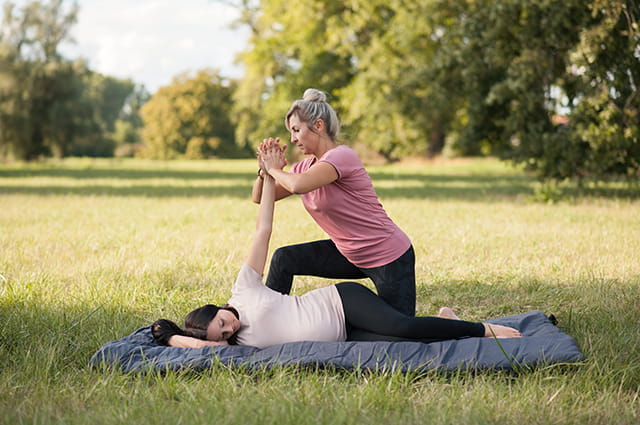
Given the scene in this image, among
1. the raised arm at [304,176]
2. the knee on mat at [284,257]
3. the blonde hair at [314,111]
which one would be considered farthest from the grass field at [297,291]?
the blonde hair at [314,111]

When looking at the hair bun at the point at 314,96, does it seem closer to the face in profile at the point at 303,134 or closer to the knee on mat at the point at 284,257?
the face in profile at the point at 303,134

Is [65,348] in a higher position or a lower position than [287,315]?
lower

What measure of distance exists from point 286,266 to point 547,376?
5.93 feet

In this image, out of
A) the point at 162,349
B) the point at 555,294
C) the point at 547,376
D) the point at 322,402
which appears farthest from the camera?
the point at 555,294

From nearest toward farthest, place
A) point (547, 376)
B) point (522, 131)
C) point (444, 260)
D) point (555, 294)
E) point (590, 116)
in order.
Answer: point (547, 376), point (555, 294), point (444, 260), point (590, 116), point (522, 131)

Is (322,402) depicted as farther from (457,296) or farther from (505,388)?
(457,296)

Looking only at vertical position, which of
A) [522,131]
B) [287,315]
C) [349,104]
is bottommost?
[287,315]

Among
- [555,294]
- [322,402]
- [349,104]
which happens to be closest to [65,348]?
[322,402]

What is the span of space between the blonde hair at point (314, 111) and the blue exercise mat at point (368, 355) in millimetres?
1417

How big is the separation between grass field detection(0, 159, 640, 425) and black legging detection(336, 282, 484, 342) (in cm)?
40

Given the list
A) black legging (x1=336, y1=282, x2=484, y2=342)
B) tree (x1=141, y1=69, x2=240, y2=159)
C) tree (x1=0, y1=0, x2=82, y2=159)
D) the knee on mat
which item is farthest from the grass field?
tree (x1=141, y1=69, x2=240, y2=159)

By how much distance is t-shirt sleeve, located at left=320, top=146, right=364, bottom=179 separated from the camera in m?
3.95

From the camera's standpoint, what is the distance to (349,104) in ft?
99.7

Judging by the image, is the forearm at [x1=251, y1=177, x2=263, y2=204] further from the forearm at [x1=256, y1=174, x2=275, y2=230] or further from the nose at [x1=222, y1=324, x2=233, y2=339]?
the nose at [x1=222, y1=324, x2=233, y2=339]
